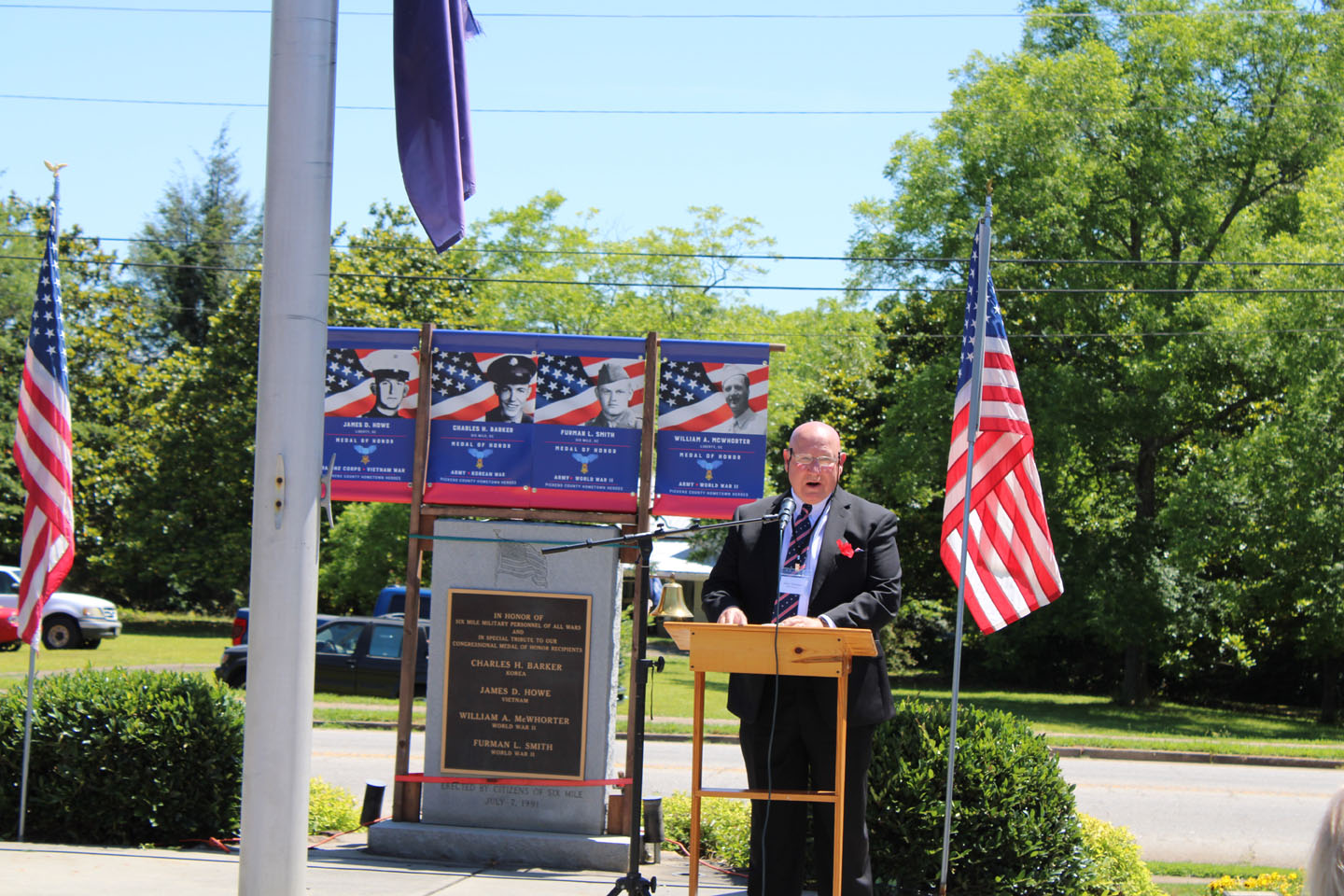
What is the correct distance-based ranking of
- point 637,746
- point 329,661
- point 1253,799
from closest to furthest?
1. point 637,746
2. point 1253,799
3. point 329,661

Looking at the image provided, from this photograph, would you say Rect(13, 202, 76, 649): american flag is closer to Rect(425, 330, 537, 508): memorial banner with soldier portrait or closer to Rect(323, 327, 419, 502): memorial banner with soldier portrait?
Rect(323, 327, 419, 502): memorial banner with soldier portrait

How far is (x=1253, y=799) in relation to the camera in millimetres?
14031

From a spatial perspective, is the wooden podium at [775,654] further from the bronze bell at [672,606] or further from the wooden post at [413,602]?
the wooden post at [413,602]

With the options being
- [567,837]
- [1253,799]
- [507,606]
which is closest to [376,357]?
[507,606]

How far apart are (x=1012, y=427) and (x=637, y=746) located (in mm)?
3108

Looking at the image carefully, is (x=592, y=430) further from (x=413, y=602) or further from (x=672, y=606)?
(x=672, y=606)

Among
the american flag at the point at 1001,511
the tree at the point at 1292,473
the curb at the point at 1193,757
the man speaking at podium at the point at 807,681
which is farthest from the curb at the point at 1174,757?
the man speaking at podium at the point at 807,681

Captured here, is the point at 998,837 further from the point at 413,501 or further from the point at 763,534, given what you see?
the point at 413,501

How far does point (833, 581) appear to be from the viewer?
6.13m

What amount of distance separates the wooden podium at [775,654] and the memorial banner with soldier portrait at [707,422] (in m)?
3.14

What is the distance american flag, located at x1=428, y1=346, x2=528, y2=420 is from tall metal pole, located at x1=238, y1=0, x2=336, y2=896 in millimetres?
3461

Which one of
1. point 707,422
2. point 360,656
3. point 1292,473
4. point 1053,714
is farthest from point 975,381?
point 1053,714

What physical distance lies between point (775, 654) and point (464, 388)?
13.5ft

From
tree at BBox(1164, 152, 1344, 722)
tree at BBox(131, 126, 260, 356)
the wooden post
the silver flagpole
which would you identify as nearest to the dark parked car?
the wooden post
